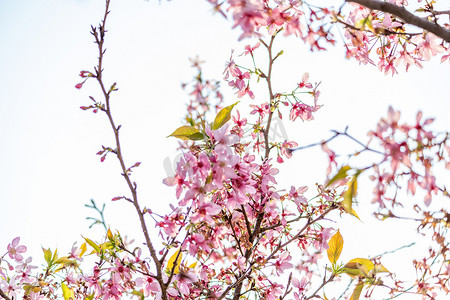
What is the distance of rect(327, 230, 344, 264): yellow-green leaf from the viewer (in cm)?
183

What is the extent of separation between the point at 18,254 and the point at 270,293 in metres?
1.45

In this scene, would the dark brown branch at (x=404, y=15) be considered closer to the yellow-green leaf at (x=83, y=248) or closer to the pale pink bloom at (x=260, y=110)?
the pale pink bloom at (x=260, y=110)

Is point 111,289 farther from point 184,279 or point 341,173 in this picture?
point 341,173

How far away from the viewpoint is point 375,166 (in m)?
1.06

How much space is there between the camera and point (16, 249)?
2.21 meters

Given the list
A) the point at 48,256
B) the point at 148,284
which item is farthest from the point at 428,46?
the point at 48,256

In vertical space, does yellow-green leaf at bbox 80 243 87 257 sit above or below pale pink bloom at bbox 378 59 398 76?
below

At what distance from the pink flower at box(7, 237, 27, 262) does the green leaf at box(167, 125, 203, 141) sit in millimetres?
1250

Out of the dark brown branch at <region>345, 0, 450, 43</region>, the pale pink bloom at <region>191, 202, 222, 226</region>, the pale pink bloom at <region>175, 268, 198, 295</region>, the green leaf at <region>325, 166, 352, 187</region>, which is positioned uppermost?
the dark brown branch at <region>345, 0, 450, 43</region>

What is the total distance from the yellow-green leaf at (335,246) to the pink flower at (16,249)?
170 centimetres

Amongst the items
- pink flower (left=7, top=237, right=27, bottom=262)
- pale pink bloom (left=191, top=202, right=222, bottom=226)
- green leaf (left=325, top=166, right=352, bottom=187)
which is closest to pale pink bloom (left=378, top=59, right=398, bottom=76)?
green leaf (left=325, top=166, right=352, bottom=187)

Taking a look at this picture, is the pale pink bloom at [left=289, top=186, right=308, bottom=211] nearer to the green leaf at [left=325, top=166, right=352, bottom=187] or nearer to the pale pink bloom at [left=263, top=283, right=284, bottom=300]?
the pale pink bloom at [left=263, top=283, right=284, bottom=300]

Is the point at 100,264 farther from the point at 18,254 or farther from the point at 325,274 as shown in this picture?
the point at 325,274

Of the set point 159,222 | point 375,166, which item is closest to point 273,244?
point 159,222
